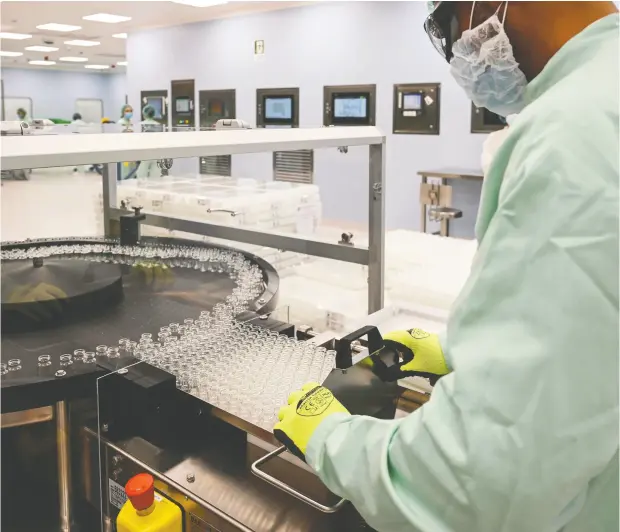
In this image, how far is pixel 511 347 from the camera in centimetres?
65

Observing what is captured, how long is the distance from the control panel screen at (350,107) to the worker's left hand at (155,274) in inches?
167

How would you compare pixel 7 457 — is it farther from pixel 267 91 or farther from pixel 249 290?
pixel 267 91

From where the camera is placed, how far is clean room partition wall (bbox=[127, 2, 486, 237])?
5637mm

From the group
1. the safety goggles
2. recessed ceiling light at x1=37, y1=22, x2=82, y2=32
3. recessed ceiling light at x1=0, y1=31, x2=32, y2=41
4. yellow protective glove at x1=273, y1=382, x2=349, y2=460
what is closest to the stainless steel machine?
yellow protective glove at x1=273, y1=382, x2=349, y2=460

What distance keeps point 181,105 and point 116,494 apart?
7308 millimetres

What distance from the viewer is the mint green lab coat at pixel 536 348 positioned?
63cm

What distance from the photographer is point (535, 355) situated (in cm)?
63

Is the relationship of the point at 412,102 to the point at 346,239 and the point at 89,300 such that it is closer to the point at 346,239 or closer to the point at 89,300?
the point at 346,239

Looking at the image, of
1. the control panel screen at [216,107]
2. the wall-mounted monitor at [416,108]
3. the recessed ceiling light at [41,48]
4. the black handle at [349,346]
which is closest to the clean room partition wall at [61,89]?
the recessed ceiling light at [41,48]

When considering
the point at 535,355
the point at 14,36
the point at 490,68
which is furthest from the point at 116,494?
the point at 14,36

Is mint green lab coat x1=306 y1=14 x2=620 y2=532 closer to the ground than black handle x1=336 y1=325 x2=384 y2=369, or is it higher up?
higher up

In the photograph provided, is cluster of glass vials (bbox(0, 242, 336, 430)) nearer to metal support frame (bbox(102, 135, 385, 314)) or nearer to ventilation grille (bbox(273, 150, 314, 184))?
metal support frame (bbox(102, 135, 385, 314))

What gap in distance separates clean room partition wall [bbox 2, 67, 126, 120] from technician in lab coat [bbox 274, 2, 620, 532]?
57.4ft

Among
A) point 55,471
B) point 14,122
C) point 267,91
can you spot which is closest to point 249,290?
point 55,471
